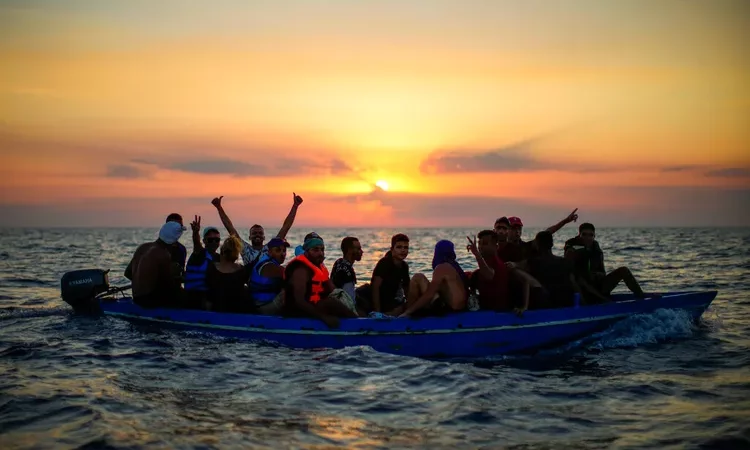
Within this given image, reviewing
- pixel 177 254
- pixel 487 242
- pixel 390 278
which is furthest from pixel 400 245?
pixel 177 254

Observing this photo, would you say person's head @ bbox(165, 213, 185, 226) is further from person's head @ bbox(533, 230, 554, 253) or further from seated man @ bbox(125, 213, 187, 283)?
person's head @ bbox(533, 230, 554, 253)

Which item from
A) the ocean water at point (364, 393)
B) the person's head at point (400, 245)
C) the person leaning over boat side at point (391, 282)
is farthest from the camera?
the person leaning over boat side at point (391, 282)

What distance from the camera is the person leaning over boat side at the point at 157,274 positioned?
12.5 metres

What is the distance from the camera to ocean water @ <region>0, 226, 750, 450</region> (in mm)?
7039

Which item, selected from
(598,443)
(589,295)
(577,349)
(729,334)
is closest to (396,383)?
(598,443)

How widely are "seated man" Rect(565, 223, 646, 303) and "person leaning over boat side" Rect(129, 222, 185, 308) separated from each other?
771cm

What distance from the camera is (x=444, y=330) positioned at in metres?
10.9

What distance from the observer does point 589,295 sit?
12742mm

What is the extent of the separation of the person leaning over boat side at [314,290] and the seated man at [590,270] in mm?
4538

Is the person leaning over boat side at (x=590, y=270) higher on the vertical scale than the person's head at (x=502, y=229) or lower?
lower

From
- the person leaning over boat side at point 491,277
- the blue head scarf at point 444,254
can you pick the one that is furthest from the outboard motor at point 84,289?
the person leaning over boat side at point 491,277

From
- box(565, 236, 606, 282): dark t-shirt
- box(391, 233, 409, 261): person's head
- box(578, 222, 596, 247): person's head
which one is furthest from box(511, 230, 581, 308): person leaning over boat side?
box(391, 233, 409, 261): person's head

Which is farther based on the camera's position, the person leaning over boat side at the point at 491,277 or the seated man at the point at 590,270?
the seated man at the point at 590,270

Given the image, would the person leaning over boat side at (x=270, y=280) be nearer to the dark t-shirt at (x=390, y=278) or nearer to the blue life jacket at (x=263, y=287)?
the blue life jacket at (x=263, y=287)
